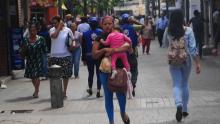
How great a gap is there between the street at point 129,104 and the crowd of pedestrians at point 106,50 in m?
0.43

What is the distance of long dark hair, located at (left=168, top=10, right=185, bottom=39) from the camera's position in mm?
10148

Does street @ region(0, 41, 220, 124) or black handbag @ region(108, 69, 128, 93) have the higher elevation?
black handbag @ region(108, 69, 128, 93)

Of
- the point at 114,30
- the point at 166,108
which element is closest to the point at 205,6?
the point at 166,108

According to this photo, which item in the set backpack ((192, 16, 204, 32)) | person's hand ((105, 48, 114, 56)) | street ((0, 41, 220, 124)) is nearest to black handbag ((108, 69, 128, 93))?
person's hand ((105, 48, 114, 56))

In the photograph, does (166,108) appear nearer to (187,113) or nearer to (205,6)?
(187,113)

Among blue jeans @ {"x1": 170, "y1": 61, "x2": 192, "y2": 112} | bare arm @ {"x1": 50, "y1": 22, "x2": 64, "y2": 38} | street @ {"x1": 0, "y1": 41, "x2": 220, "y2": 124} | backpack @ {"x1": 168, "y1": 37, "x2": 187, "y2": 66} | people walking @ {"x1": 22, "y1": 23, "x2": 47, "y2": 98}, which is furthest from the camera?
people walking @ {"x1": 22, "y1": 23, "x2": 47, "y2": 98}

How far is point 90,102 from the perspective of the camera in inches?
512

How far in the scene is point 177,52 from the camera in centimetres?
1011

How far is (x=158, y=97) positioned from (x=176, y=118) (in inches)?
132

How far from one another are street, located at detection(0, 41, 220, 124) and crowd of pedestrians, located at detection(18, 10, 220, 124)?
43 centimetres

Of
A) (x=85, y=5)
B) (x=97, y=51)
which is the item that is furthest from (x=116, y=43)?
(x=85, y=5)

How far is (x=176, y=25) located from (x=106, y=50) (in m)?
1.48

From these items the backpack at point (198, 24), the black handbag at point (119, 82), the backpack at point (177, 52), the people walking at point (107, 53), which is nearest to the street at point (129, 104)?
the backpack at point (177, 52)

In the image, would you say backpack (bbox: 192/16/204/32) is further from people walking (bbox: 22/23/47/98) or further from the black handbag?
the black handbag
